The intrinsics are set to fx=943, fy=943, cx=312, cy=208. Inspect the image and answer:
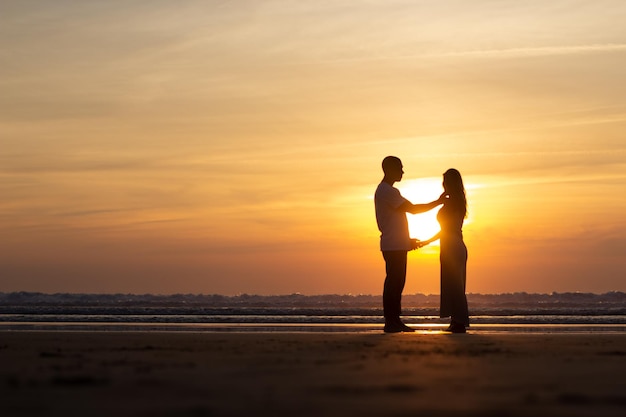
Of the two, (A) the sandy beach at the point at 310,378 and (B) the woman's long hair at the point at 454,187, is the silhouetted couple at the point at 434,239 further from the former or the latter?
(A) the sandy beach at the point at 310,378

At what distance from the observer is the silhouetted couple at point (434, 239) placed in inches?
541

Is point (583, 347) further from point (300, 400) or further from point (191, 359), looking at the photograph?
point (300, 400)

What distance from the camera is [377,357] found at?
8.04 metres

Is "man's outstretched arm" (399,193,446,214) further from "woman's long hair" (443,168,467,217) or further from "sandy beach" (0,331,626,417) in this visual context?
"sandy beach" (0,331,626,417)

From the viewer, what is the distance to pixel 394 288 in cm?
1373

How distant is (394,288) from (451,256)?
3.30 feet

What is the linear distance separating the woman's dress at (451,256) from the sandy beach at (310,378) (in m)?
3.92

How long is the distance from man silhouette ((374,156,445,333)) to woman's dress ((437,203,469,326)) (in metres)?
0.31

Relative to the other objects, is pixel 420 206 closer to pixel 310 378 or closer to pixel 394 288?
pixel 394 288

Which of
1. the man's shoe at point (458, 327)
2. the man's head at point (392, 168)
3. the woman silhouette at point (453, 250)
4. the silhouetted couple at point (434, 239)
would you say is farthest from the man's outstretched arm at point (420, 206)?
the man's shoe at point (458, 327)

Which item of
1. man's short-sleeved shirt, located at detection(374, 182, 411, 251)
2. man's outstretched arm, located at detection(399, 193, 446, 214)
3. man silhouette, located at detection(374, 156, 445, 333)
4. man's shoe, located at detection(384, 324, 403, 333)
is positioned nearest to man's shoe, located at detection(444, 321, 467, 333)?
man silhouette, located at detection(374, 156, 445, 333)

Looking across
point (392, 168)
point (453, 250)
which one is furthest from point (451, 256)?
point (392, 168)

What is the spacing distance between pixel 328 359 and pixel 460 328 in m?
6.16

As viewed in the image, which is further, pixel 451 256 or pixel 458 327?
pixel 451 256
